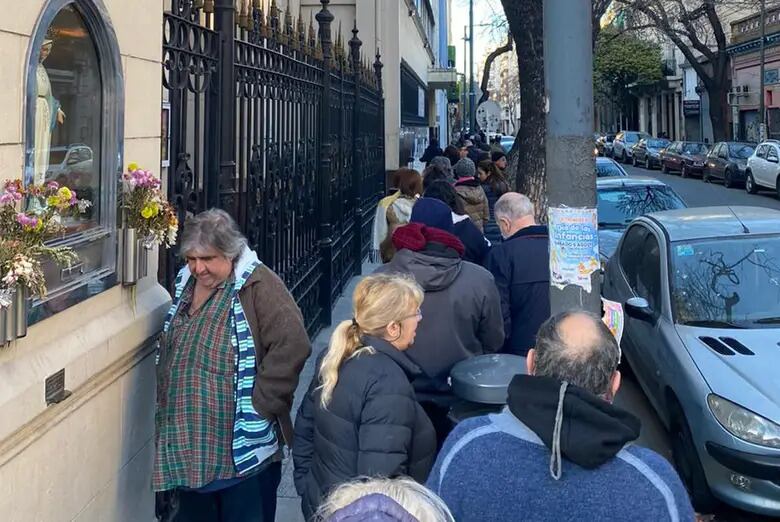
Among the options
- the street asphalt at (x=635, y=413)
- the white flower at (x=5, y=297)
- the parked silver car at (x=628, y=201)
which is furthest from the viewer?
the parked silver car at (x=628, y=201)

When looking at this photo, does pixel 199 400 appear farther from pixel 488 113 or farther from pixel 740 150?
pixel 740 150

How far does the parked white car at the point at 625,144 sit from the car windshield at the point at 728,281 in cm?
4218

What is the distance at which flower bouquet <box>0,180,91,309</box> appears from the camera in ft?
8.49

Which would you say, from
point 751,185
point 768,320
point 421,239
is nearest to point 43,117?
point 421,239

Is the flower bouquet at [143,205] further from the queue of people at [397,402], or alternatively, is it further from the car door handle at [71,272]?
the car door handle at [71,272]

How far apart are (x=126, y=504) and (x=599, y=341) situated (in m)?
2.52

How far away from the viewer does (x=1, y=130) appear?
278cm

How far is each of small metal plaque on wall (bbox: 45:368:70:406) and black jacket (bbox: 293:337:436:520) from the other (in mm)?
888

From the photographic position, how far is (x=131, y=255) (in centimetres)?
376

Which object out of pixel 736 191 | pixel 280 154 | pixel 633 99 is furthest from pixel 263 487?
pixel 633 99

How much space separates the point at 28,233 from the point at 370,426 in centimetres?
125

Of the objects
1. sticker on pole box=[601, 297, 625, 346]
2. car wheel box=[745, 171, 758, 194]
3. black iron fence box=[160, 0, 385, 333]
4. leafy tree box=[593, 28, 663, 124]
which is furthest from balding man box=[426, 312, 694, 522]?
leafy tree box=[593, 28, 663, 124]

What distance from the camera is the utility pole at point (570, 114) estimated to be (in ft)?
12.6

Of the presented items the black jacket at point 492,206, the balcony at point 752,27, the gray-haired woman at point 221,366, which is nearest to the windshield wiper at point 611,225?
the black jacket at point 492,206
